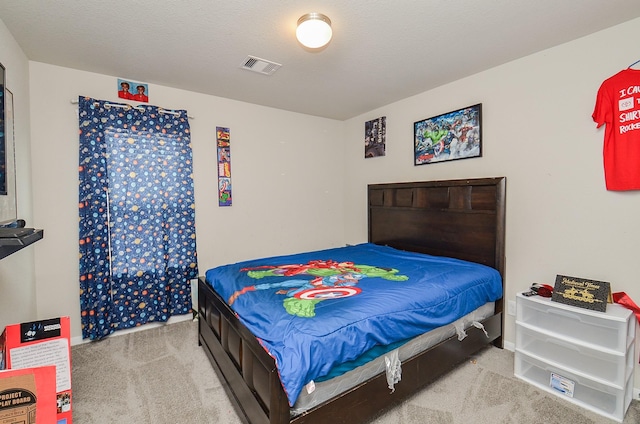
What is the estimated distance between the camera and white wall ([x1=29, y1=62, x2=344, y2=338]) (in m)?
2.58

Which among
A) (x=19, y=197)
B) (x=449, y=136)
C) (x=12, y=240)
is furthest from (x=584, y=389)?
(x=19, y=197)

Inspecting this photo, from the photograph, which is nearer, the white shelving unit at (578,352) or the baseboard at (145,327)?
the white shelving unit at (578,352)

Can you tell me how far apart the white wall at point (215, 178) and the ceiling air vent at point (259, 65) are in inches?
6.4

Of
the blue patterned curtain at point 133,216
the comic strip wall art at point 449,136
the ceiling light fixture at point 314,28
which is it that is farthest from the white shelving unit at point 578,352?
the blue patterned curtain at point 133,216

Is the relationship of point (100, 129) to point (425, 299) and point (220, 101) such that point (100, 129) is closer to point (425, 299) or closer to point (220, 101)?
point (220, 101)

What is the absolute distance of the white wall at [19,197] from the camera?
1.93m

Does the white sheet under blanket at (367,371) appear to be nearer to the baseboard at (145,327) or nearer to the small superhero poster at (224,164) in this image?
the baseboard at (145,327)

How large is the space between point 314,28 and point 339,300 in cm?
168

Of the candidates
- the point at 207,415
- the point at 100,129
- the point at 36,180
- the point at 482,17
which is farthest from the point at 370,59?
the point at 36,180

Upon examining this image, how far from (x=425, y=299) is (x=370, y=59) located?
198cm

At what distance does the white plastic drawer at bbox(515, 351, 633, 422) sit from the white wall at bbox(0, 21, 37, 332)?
3.58 m

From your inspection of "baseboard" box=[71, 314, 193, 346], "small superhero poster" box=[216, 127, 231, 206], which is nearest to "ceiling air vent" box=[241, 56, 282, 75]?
"small superhero poster" box=[216, 127, 231, 206]

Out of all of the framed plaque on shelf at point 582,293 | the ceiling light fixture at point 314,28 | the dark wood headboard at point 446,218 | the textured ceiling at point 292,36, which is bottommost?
the framed plaque on shelf at point 582,293

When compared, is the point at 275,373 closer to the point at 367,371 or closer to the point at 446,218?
the point at 367,371
